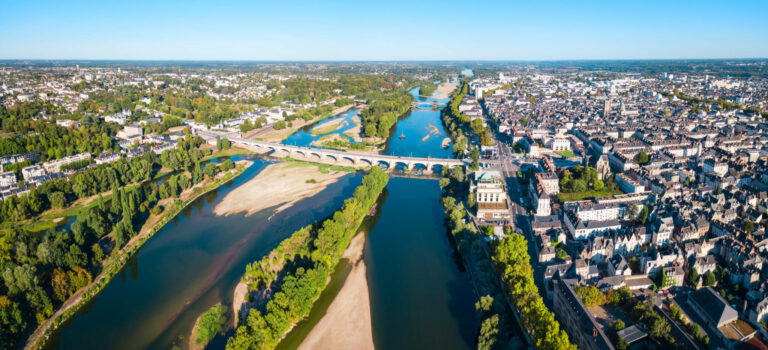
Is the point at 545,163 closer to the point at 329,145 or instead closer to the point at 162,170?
the point at 329,145

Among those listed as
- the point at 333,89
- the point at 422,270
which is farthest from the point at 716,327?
the point at 333,89

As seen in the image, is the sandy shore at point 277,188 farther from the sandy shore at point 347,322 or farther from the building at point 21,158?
the building at point 21,158

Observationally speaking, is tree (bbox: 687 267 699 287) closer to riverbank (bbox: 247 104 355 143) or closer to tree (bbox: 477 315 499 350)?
tree (bbox: 477 315 499 350)

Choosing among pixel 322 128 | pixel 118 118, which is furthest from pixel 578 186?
pixel 118 118

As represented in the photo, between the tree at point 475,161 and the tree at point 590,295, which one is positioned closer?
the tree at point 590,295

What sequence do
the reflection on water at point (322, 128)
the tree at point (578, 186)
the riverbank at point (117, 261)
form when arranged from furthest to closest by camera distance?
the reflection on water at point (322, 128) → the tree at point (578, 186) → the riverbank at point (117, 261)

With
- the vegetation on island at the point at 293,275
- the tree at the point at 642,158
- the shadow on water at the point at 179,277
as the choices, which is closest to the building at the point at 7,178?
the shadow on water at the point at 179,277

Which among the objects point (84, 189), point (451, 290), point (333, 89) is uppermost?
point (333, 89)
